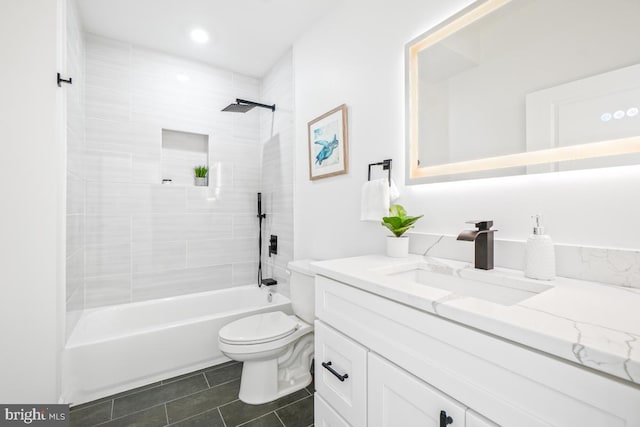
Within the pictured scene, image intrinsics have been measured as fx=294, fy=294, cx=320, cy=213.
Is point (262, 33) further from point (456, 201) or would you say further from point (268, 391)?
point (268, 391)

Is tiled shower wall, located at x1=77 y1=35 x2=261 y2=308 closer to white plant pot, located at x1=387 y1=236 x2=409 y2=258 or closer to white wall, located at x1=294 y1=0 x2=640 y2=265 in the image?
white wall, located at x1=294 y1=0 x2=640 y2=265

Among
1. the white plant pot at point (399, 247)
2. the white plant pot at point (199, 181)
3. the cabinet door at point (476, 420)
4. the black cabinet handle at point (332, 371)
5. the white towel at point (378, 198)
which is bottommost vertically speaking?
the black cabinet handle at point (332, 371)

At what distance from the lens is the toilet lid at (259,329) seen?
5.50 feet

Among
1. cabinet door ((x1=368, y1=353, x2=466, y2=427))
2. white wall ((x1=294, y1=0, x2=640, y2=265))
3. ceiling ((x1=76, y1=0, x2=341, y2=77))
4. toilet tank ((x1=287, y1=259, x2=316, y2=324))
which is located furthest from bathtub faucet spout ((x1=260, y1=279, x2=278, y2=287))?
ceiling ((x1=76, y1=0, x2=341, y2=77))

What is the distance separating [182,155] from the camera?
2.80 metres

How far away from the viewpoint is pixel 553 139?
3.27 ft

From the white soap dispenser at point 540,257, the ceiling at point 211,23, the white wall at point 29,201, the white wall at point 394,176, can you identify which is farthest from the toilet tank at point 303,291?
the ceiling at point 211,23

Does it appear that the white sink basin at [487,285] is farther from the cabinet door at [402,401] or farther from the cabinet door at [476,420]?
the cabinet door at [476,420]

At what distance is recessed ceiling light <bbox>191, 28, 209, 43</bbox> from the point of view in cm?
232

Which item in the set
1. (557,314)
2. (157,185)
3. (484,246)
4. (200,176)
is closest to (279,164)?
(200,176)

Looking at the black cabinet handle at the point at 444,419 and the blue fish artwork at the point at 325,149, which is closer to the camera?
the black cabinet handle at the point at 444,419

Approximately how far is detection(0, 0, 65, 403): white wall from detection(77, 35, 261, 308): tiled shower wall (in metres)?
0.82

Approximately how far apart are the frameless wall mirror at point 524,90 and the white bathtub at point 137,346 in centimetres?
181

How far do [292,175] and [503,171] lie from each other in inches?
67.5
